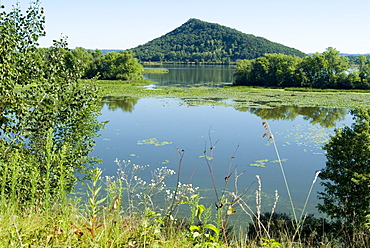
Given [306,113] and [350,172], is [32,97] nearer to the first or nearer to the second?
[350,172]

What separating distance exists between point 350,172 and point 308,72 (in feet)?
186

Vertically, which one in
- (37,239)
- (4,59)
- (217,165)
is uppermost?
(4,59)

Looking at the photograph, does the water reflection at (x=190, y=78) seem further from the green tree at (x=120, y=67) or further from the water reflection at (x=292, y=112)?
the water reflection at (x=292, y=112)

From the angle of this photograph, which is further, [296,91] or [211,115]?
[296,91]

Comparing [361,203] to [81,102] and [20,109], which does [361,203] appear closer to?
[81,102]

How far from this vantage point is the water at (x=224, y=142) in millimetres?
15789

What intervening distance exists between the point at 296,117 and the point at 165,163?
18156 millimetres

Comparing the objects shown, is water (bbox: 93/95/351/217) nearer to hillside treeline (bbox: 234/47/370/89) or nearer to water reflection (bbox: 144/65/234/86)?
hillside treeline (bbox: 234/47/370/89)

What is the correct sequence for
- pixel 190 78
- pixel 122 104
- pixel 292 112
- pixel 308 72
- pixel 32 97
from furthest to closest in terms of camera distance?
1. pixel 190 78
2. pixel 308 72
3. pixel 122 104
4. pixel 292 112
5. pixel 32 97

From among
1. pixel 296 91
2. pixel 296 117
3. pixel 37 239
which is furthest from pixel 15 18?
pixel 296 91

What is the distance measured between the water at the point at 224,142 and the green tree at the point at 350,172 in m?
1.64

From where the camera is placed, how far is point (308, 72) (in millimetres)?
64625

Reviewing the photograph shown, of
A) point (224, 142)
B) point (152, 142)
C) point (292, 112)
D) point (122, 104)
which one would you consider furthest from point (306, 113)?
point (122, 104)

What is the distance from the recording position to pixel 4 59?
21.6 ft
